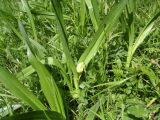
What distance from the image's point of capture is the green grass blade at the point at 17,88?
4.20 feet

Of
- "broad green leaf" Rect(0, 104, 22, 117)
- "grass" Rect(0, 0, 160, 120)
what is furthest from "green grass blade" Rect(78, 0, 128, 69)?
"broad green leaf" Rect(0, 104, 22, 117)

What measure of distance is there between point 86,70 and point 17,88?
1.33ft

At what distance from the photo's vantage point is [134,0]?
5.42ft

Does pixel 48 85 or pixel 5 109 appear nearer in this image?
pixel 48 85

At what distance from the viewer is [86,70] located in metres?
1.64

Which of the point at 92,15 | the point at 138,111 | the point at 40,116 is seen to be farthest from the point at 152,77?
the point at 40,116

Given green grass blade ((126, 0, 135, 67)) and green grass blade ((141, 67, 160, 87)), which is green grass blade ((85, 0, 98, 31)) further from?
green grass blade ((141, 67, 160, 87))

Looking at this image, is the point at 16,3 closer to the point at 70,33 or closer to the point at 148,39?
the point at 70,33

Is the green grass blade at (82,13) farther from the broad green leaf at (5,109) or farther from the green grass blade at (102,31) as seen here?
the broad green leaf at (5,109)

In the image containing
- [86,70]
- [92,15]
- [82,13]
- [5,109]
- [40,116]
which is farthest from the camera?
[82,13]

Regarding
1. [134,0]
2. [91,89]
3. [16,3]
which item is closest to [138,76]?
[91,89]

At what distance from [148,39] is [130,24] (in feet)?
0.70

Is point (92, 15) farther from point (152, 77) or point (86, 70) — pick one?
point (152, 77)

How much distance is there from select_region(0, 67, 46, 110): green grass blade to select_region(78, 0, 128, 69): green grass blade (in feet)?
1.08
